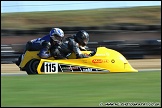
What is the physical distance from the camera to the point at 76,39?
13586 millimetres

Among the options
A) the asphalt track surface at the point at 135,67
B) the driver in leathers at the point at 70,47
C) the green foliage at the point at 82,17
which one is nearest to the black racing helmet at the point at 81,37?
the driver in leathers at the point at 70,47

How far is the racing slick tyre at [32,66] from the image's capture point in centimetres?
1352

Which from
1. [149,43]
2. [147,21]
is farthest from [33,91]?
[147,21]

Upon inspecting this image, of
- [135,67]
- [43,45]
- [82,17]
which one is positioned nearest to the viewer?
[43,45]

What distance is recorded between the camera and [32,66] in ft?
44.5

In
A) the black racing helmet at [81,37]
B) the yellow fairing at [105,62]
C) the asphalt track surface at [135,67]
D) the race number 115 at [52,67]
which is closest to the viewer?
the yellow fairing at [105,62]

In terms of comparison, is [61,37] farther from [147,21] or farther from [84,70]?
[147,21]

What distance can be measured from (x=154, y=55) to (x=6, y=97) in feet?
40.2

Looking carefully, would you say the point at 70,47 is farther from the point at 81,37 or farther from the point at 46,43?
the point at 46,43

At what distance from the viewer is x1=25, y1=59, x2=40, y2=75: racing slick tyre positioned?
13.5 metres

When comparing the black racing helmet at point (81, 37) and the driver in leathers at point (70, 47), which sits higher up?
the black racing helmet at point (81, 37)

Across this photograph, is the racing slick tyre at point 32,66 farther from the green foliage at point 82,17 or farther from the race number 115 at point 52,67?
the green foliage at point 82,17

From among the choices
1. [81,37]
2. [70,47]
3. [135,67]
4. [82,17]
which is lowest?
[135,67]

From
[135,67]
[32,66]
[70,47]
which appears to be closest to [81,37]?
[70,47]
